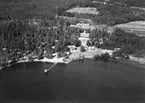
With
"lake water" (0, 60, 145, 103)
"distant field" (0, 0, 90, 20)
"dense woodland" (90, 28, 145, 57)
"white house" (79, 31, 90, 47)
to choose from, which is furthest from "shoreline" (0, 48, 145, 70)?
"distant field" (0, 0, 90, 20)

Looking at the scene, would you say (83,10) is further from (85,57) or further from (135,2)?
(85,57)

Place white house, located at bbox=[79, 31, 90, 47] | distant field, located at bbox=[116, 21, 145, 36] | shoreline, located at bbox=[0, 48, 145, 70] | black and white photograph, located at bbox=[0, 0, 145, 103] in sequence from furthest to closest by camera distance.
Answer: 1. distant field, located at bbox=[116, 21, 145, 36]
2. white house, located at bbox=[79, 31, 90, 47]
3. shoreline, located at bbox=[0, 48, 145, 70]
4. black and white photograph, located at bbox=[0, 0, 145, 103]

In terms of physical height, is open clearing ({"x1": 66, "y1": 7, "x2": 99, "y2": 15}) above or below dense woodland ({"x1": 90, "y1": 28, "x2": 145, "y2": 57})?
above

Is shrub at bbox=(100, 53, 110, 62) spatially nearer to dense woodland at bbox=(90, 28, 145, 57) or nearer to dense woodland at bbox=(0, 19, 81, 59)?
dense woodland at bbox=(90, 28, 145, 57)

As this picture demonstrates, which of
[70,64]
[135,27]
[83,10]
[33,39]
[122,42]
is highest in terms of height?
[83,10]

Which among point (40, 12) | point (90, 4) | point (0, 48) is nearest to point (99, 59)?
point (0, 48)

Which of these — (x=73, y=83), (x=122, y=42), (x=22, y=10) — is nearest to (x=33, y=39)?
(x=73, y=83)

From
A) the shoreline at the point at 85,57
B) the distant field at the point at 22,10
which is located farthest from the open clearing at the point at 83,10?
the shoreline at the point at 85,57

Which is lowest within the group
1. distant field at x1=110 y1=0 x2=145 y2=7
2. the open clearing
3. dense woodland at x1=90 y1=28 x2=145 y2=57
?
dense woodland at x1=90 y1=28 x2=145 y2=57
